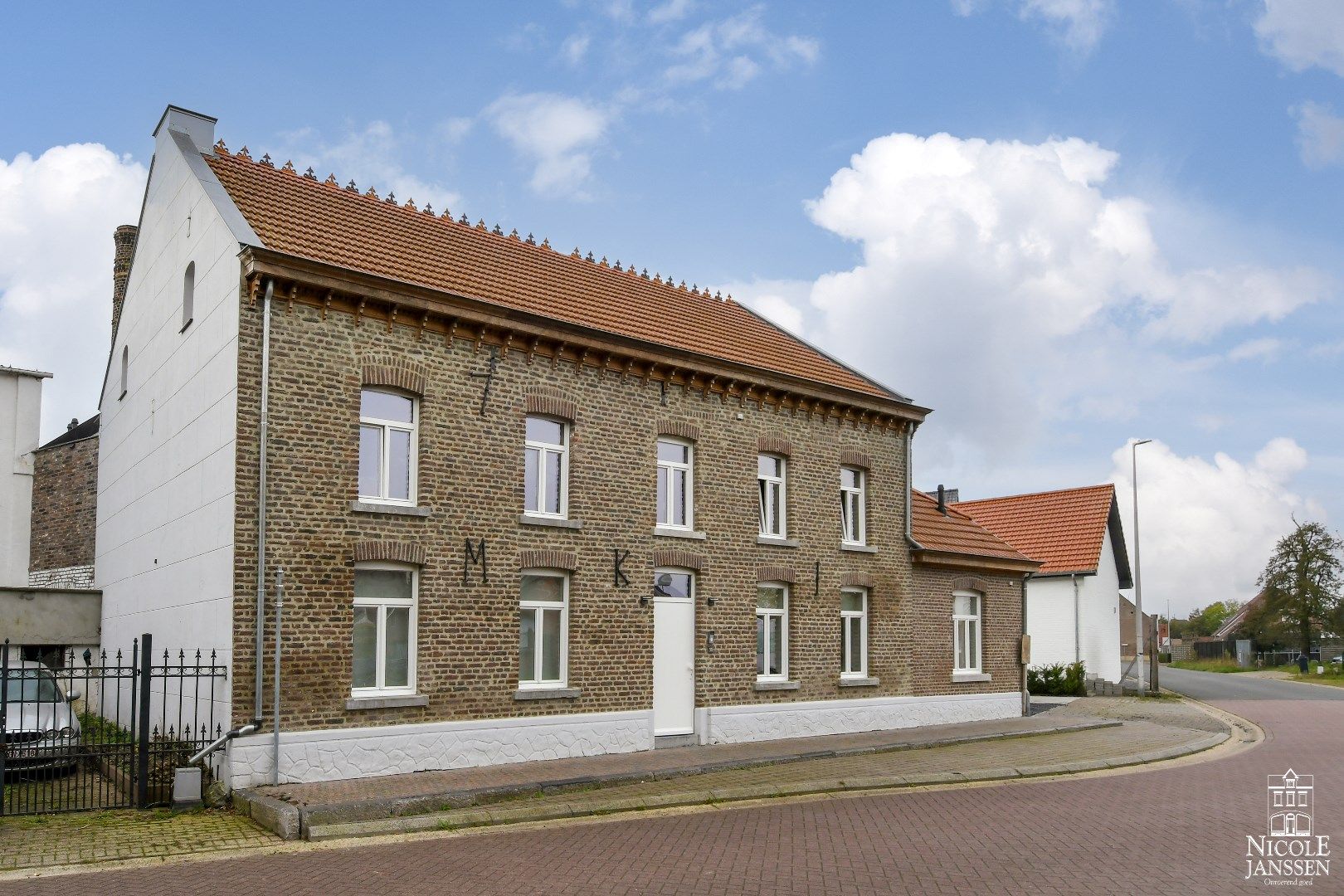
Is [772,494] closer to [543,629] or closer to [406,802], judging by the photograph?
[543,629]

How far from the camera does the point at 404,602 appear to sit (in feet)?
49.8

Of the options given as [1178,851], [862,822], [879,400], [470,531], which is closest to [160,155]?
[470,531]

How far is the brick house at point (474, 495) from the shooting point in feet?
46.6

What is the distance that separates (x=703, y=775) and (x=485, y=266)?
865 cm

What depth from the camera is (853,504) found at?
2219cm

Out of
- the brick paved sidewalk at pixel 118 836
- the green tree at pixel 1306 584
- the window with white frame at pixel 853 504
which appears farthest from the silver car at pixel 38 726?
the green tree at pixel 1306 584

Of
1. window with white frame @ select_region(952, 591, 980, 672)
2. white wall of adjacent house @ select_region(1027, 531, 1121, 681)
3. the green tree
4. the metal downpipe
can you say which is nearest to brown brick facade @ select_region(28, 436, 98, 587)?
the metal downpipe

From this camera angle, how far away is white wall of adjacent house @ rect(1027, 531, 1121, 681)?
3541cm

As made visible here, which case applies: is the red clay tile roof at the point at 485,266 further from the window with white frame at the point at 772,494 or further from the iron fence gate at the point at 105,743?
the iron fence gate at the point at 105,743

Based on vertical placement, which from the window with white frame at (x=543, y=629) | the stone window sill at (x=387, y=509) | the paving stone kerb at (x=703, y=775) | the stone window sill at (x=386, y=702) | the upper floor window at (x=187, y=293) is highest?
the upper floor window at (x=187, y=293)

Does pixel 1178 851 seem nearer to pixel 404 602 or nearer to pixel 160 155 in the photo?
pixel 404 602

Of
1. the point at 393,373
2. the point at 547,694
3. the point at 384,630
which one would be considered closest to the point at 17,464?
the point at 393,373

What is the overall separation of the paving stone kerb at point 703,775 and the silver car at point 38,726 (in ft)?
7.72

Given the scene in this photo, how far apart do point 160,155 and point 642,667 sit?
38.7 feet
